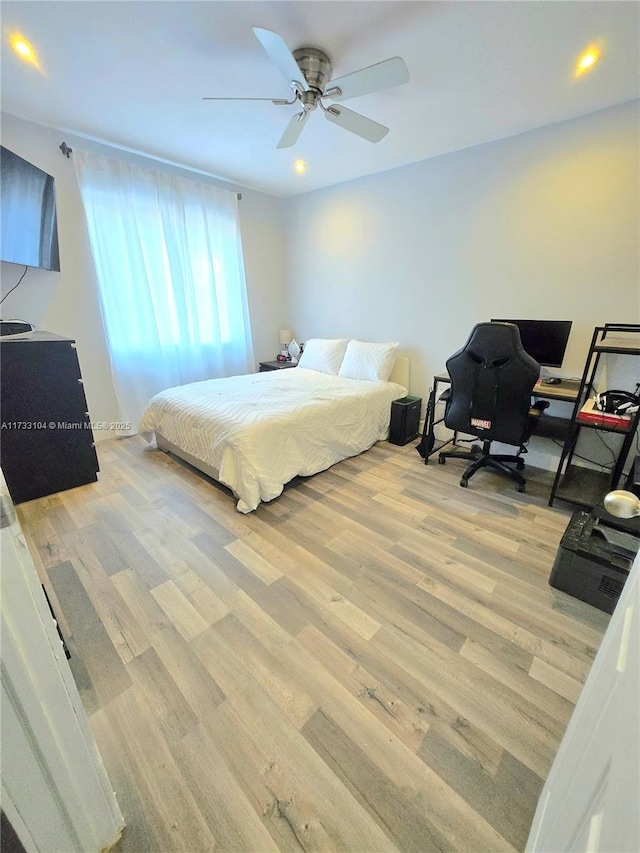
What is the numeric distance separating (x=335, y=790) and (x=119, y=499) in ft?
6.80

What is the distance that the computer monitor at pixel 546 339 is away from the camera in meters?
2.44

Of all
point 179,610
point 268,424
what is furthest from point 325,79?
point 179,610

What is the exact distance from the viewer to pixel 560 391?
2.27 metres

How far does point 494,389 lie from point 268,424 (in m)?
1.56

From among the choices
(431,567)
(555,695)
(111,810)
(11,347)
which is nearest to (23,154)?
(11,347)

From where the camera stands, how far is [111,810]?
82cm

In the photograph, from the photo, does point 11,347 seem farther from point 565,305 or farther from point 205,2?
point 565,305

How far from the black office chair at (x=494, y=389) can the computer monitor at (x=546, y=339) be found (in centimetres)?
43

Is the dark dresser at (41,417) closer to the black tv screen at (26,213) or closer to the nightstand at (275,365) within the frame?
the black tv screen at (26,213)

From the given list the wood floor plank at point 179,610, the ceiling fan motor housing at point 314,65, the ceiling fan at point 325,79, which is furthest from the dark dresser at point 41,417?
the ceiling fan motor housing at point 314,65

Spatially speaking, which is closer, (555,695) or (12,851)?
(12,851)

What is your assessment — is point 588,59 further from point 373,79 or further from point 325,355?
point 325,355

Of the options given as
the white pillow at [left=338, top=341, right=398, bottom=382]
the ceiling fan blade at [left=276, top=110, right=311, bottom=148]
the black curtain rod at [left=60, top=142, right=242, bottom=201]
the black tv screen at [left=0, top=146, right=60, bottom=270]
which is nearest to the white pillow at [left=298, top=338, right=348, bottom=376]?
the white pillow at [left=338, top=341, right=398, bottom=382]

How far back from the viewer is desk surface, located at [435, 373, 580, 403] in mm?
2176
